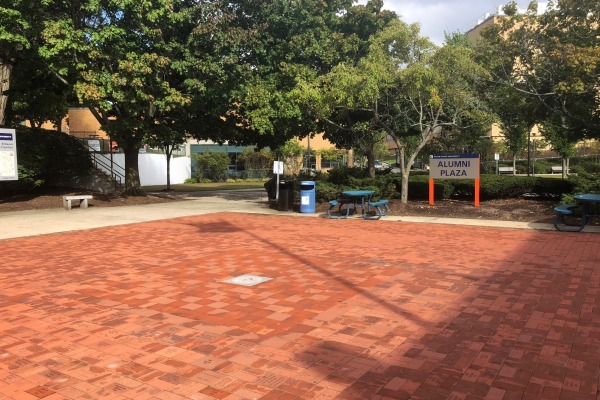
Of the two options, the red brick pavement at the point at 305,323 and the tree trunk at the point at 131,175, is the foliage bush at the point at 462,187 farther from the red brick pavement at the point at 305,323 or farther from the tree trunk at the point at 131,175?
the tree trunk at the point at 131,175

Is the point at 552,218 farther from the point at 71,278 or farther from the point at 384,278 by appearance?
the point at 71,278

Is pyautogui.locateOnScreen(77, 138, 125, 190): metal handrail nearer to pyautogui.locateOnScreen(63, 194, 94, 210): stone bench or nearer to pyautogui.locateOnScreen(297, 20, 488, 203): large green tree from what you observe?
pyautogui.locateOnScreen(63, 194, 94, 210): stone bench

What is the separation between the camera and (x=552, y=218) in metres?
13.7

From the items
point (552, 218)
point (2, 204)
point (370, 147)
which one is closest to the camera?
point (552, 218)

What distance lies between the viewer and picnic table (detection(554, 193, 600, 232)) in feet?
37.8

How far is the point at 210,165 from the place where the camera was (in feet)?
153

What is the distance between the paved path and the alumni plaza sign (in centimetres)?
605

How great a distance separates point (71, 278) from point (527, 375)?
6294 millimetres

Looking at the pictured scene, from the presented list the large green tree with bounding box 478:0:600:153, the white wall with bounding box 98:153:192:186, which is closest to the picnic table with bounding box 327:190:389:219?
the large green tree with bounding box 478:0:600:153

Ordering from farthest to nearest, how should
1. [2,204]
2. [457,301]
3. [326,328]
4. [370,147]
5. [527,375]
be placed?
[370,147] < [2,204] < [457,301] < [326,328] < [527,375]

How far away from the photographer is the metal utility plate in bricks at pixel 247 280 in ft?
22.0

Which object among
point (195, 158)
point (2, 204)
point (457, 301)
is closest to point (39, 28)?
point (2, 204)

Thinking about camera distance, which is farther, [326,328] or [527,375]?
[326,328]

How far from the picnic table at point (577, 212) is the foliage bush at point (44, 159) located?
66.7ft
